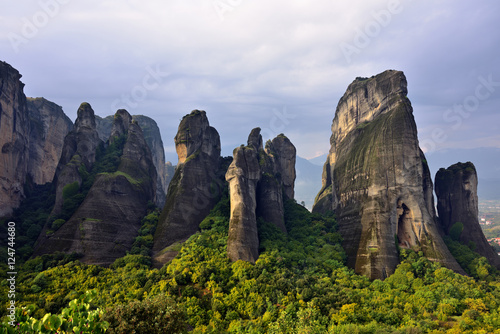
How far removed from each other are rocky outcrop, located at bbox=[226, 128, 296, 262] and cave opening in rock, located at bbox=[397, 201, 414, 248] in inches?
791

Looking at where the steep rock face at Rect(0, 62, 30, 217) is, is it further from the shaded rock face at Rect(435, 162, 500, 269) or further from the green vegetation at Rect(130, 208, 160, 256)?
the shaded rock face at Rect(435, 162, 500, 269)

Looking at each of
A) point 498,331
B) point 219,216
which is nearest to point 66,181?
point 219,216

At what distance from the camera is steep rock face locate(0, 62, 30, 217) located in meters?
→ 56.3

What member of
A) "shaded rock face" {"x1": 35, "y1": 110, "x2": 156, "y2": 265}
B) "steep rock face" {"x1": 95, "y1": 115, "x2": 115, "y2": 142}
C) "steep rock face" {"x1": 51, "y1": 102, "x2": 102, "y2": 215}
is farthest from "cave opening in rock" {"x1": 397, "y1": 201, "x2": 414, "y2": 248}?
"steep rock face" {"x1": 95, "y1": 115, "x2": 115, "y2": 142}

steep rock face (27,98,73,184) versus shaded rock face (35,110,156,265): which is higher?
steep rock face (27,98,73,184)

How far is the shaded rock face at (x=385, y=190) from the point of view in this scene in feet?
144

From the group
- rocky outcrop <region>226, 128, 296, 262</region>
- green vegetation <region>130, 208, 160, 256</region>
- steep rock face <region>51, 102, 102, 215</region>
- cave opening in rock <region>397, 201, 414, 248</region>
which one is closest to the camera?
rocky outcrop <region>226, 128, 296, 262</region>

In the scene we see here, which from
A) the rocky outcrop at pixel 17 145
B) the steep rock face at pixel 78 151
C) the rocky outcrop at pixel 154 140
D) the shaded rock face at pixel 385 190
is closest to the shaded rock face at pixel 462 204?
the shaded rock face at pixel 385 190

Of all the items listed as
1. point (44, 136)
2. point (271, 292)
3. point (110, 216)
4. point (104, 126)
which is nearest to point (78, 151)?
point (110, 216)

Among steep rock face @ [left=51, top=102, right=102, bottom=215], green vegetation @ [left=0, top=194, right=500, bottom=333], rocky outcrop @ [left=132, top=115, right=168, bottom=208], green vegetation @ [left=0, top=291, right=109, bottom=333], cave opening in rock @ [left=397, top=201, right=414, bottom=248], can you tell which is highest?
rocky outcrop @ [left=132, top=115, right=168, bottom=208]

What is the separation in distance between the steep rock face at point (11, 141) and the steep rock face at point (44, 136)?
1246cm

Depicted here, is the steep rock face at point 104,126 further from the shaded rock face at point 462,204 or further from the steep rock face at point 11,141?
the shaded rock face at point 462,204

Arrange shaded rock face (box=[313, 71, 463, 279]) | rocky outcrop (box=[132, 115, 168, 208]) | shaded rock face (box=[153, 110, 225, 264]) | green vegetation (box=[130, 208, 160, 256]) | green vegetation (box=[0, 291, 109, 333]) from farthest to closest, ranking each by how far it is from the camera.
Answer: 1. rocky outcrop (box=[132, 115, 168, 208])
2. shaded rock face (box=[153, 110, 225, 264])
3. green vegetation (box=[130, 208, 160, 256])
4. shaded rock face (box=[313, 71, 463, 279])
5. green vegetation (box=[0, 291, 109, 333])

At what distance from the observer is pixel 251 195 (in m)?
51.9
